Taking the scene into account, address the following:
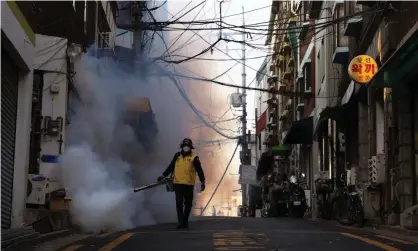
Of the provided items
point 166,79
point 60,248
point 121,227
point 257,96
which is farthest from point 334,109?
point 257,96

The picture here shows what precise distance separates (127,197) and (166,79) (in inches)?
267

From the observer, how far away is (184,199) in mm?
11273

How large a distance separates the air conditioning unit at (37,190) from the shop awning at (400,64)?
668cm

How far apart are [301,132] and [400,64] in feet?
45.6

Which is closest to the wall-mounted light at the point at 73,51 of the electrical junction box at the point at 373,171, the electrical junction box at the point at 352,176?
the electrical junction box at the point at 373,171

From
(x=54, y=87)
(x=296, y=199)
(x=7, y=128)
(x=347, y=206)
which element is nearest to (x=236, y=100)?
(x=296, y=199)

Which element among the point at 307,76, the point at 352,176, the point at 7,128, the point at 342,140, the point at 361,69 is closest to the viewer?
the point at 7,128

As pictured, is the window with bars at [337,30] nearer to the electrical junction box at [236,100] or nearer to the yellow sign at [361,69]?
the yellow sign at [361,69]

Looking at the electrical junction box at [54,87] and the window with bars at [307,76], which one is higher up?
the window with bars at [307,76]

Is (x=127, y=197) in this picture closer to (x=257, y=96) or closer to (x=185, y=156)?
(x=185, y=156)

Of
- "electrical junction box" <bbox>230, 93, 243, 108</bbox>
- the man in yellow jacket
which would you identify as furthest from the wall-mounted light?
"electrical junction box" <bbox>230, 93, 243, 108</bbox>

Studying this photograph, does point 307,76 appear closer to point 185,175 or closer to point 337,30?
point 337,30

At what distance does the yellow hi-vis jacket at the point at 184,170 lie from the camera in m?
11.2

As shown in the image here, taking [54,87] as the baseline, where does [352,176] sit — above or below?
below
